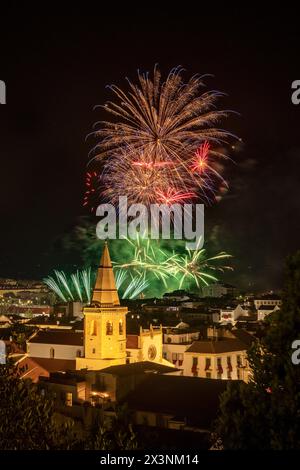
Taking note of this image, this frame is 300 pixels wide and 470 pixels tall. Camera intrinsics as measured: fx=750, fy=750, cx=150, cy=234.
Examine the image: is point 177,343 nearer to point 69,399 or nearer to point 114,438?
point 69,399

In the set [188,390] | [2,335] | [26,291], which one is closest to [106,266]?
[188,390]

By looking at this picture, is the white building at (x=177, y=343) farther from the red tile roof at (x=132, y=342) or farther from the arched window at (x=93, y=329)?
the arched window at (x=93, y=329)

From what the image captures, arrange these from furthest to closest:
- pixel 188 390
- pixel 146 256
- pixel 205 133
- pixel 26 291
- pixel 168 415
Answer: pixel 26 291
pixel 146 256
pixel 205 133
pixel 188 390
pixel 168 415

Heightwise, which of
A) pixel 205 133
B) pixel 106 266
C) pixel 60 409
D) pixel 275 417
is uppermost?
pixel 205 133

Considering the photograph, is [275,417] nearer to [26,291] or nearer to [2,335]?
[2,335]

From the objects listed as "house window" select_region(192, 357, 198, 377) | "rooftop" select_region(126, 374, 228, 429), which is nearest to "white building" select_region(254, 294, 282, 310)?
"house window" select_region(192, 357, 198, 377)
